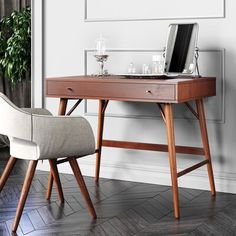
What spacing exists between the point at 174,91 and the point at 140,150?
3.30 feet

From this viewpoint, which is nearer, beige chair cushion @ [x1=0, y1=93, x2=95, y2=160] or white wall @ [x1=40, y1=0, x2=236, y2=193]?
beige chair cushion @ [x1=0, y1=93, x2=95, y2=160]

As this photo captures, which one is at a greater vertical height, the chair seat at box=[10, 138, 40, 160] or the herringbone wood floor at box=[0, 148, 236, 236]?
the chair seat at box=[10, 138, 40, 160]

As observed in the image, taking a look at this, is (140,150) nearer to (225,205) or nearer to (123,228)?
(225,205)

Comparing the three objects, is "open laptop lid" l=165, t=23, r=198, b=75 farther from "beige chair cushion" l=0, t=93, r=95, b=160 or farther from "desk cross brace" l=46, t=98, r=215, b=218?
"beige chair cushion" l=0, t=93, r=95, b=160

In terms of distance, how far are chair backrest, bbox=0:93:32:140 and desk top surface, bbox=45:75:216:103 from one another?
0.63m

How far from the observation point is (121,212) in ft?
10.8

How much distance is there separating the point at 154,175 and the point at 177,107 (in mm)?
508

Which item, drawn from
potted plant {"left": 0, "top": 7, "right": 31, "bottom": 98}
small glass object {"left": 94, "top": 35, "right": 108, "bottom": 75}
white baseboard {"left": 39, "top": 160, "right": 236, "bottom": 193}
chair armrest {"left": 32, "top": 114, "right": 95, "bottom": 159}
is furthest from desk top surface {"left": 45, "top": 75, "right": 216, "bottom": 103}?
potted plant {"left": 0, "top": 7, "right": 31, "bottom": 98}

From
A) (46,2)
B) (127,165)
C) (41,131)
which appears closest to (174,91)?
(41,131)

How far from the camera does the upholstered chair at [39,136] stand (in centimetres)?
292

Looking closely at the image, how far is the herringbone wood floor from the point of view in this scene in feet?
9.77

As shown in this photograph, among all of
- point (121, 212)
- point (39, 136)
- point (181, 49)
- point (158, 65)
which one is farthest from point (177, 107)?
point (39, 136)

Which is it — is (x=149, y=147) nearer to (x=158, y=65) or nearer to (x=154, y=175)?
(x=154, y=175)

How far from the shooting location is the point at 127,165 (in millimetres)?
4168
